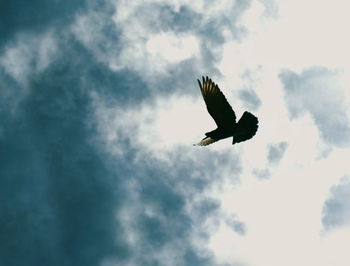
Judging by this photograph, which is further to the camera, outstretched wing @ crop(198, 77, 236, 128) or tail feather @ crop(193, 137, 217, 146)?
tail feather @ crop(193, 137, 217, 146)

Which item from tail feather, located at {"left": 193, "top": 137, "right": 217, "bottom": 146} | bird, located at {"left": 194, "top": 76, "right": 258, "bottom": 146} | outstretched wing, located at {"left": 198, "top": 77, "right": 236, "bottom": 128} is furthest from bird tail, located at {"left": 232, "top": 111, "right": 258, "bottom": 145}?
tail feather, located at {"left": 193, "top": 137, "right": 217, "bottom": 146}

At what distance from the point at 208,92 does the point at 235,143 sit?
2.35m

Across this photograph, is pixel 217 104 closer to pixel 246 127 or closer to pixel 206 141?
pixel 246 127

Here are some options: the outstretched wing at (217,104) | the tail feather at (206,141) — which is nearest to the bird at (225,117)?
the outstretched wing at (217,104)

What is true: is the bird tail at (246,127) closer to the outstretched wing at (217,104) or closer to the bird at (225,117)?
the bird at (225,117)

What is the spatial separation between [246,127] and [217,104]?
58.9 inches

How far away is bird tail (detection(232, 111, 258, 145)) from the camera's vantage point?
15.2 metres

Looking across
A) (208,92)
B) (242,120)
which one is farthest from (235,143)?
(208,92)

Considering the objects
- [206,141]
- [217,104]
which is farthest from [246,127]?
[206,141]

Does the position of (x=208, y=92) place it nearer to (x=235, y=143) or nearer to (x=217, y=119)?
(x=217, y=119)

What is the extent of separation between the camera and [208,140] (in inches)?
675

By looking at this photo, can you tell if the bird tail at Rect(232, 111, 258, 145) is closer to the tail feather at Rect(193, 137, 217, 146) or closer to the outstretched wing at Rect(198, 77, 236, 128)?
the outstretched wing at Rect(198, 77, 236, 128)

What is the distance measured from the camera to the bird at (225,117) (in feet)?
49.8

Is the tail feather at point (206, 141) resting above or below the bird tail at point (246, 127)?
above
